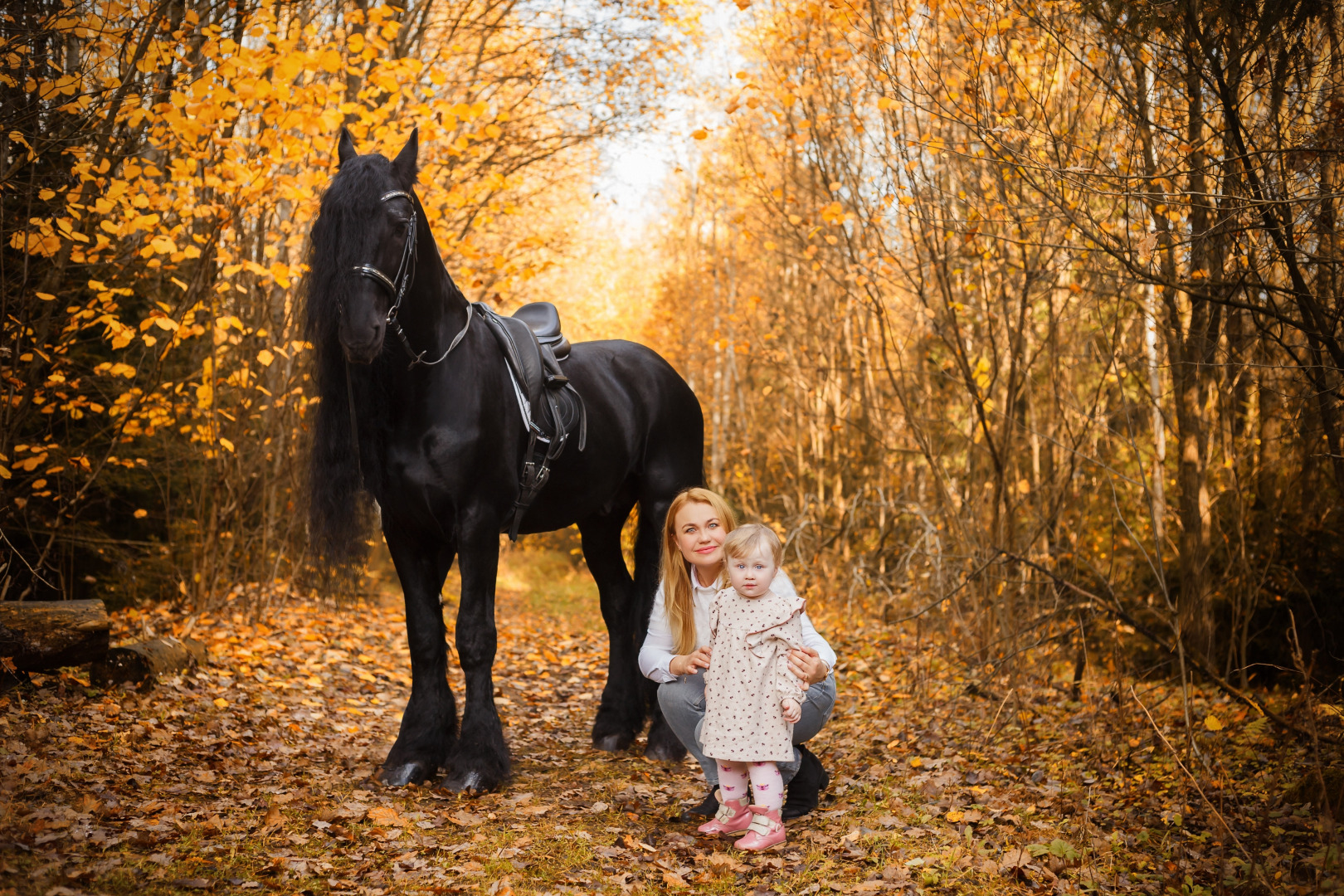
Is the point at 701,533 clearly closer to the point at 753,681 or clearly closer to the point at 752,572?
the point at 752,572

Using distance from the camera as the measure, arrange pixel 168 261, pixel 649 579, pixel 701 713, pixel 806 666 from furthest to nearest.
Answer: pixel 168 261, pixel 649 579, pixel 701 713, pixel 806 666

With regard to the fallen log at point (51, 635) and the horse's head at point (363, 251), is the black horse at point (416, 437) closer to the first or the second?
the horse's head at point (363, 251)

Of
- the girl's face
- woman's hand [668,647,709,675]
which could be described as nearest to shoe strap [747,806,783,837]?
woman's hand [668,647,709,675]

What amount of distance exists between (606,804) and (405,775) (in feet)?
2.74

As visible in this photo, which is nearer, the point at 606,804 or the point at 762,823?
the point at 762,823

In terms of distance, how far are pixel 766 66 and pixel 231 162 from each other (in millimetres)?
8168

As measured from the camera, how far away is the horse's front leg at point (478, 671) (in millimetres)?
3932

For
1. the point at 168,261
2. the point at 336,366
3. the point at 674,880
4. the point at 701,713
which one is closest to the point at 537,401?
the point at 336,366

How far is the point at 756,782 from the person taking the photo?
335 cm

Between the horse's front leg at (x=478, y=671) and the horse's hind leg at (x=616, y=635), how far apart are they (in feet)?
2.96

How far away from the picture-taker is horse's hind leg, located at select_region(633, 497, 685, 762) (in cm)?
470

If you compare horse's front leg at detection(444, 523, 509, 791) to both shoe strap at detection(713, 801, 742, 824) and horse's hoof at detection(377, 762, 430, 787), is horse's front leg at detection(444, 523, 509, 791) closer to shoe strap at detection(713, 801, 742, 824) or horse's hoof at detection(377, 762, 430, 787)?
horse's hoof at detection(377, 762, 430, 787)

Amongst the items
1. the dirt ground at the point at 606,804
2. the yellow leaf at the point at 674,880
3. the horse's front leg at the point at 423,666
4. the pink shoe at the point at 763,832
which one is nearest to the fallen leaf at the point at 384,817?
the dirt ground at the point at 606,804

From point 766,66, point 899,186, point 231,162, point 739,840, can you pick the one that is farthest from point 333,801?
point 766,66
